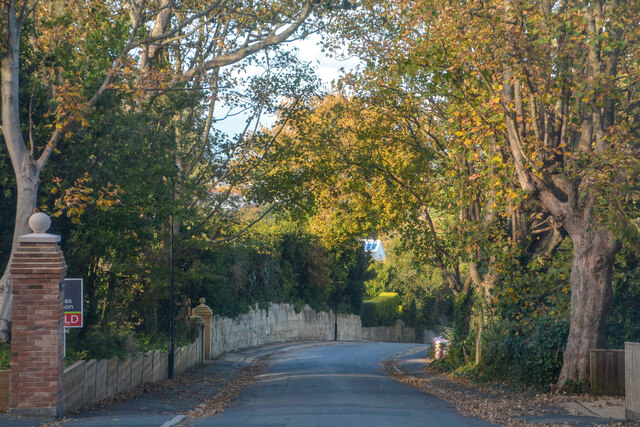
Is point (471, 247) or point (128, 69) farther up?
point (128, 69)

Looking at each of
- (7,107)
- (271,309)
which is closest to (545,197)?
(7,107)

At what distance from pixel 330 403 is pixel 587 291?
20.3 ft

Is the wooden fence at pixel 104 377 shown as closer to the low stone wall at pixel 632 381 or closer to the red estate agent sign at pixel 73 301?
the red estate agent sign at pixel 73 301

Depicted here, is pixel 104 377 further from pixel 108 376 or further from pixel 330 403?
pixel 330 403

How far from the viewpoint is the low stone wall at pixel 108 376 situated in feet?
40.3

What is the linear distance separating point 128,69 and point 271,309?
27238 millimetres

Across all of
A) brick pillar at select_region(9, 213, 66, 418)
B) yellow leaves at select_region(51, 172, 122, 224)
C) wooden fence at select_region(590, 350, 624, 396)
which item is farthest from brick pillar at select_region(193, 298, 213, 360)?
brick pillar at select_region(9, 213, 66, 418)

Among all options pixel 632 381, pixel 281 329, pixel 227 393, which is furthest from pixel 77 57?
pixel 281 329

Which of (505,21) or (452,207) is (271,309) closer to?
(452,207)

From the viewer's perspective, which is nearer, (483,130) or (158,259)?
(483,130)

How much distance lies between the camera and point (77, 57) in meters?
16.8

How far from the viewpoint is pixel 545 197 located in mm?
15523

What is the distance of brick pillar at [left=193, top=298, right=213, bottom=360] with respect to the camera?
93.6ft

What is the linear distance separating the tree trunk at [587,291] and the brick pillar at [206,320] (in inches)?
635
